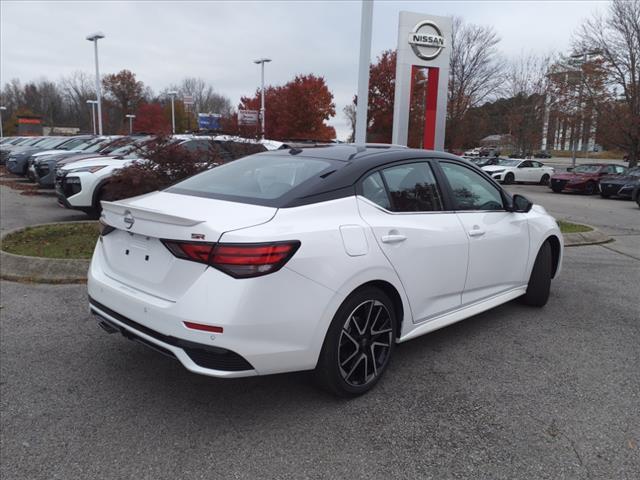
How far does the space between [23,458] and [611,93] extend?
116 ft

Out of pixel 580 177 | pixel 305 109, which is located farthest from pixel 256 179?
pixel 305 109

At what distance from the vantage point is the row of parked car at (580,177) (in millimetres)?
21938

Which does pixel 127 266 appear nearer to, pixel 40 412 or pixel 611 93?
pixel 40 412

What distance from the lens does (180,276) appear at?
111 inches

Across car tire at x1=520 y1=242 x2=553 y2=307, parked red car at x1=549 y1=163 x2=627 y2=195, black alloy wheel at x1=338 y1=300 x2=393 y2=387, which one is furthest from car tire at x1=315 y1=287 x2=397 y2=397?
parked red car at x1=549 y1=163 x2=627 y2=195

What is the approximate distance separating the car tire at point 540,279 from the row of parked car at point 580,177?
15.7 meters

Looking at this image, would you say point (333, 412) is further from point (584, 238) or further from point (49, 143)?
point (49, 143)

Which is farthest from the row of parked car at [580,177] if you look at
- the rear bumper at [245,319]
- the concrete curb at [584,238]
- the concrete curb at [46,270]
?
the rear bumper at [245,319]

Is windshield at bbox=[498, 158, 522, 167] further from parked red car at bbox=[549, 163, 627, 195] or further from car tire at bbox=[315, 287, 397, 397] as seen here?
car tire at bbox=[315, 287, 397, 397]

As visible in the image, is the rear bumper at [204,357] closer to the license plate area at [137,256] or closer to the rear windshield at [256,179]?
the license plate area at [137,256]

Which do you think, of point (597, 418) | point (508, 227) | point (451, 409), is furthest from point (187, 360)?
point (508, 227)

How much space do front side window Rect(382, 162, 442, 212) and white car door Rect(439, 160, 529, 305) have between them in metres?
0.22

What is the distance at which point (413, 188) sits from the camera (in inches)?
150

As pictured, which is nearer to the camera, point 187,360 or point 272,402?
point 187,360
